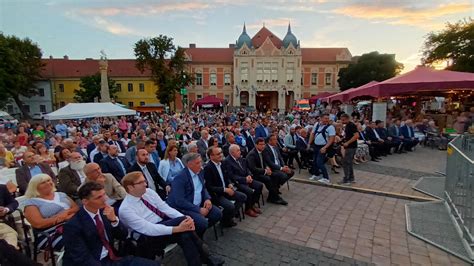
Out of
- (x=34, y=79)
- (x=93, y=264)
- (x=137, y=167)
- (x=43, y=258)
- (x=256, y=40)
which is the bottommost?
(x=43, y=258)

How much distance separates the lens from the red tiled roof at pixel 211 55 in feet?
170

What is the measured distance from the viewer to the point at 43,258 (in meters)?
3.75

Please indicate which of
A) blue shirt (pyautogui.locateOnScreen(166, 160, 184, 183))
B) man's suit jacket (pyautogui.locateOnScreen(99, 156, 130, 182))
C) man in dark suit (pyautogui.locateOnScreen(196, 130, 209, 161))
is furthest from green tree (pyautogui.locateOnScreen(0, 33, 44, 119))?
blue shirt (pyautogui.locateOnScreen(166, 160, 184, 183))

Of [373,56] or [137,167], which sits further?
[373,56]

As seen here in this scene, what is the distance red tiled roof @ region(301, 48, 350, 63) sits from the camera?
51.8m

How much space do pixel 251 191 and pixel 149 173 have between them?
1964 mm

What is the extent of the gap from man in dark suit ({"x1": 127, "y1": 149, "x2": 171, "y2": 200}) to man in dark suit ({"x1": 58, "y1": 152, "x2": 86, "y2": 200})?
2.81ft

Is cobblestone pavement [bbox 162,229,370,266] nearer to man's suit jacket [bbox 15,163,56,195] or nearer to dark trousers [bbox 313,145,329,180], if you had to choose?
man's suit jacket [bbox 15,163,56,195]

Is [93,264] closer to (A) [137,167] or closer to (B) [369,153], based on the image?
(A) [137,167]

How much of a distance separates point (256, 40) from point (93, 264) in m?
55.5

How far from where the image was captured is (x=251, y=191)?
17.0ft

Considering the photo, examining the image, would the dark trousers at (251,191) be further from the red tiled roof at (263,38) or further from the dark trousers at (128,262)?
the red tiled roof at (263,38)

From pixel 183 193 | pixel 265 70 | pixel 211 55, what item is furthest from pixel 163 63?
pixel 183 193

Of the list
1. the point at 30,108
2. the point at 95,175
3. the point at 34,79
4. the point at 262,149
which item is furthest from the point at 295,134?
the point at 30,108
